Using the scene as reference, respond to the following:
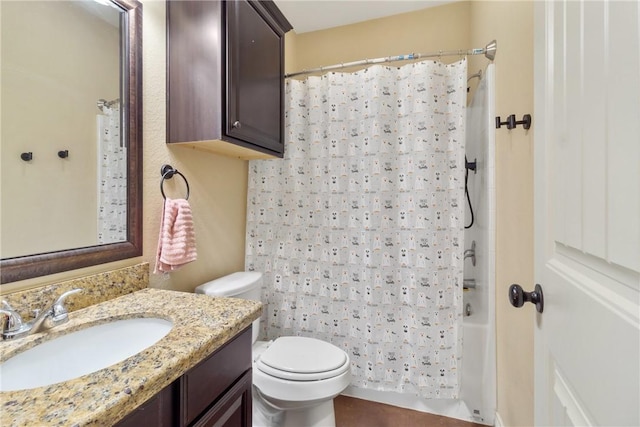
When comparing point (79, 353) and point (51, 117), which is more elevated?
point (51, 117)

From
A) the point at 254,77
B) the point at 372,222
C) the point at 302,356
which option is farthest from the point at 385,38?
the point at 302,356

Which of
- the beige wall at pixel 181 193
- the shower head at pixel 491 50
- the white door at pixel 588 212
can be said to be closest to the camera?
the white door at pixel 588 212

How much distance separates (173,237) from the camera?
1.17 metres

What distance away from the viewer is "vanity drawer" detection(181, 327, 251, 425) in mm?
660

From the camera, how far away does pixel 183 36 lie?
120 centimetres

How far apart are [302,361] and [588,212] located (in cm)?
125

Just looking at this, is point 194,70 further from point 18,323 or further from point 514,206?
point 514,206

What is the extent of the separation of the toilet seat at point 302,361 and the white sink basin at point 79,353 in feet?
2.12

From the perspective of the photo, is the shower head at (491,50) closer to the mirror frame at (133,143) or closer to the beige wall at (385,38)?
the beige wall at (385,38)

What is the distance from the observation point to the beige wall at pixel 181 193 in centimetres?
114

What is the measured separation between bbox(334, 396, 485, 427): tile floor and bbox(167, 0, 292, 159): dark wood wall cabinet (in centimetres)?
160

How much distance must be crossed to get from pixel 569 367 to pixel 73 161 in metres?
1.41

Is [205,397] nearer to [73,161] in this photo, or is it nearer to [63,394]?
[63,394]

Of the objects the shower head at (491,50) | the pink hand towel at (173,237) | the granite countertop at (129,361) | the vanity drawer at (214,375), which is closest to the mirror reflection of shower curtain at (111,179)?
the pink hand towel at (173,237)
